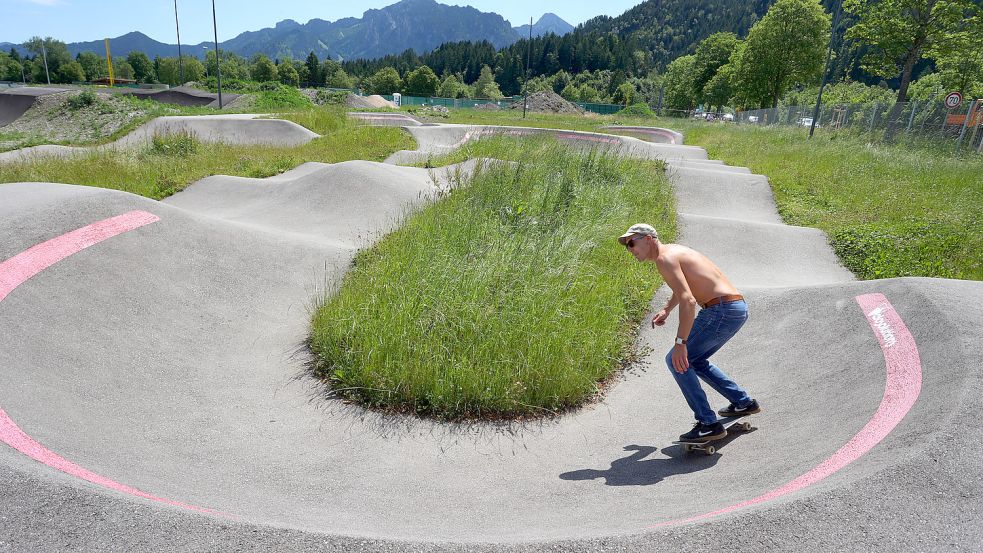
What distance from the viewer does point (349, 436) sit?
456 cm

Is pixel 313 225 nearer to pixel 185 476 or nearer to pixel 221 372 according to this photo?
→ pixel 221 372

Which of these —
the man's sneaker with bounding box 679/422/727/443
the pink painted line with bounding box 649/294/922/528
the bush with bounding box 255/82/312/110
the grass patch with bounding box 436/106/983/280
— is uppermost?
the bush with bounding box 255/82/312/110

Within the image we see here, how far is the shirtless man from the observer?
400 cm

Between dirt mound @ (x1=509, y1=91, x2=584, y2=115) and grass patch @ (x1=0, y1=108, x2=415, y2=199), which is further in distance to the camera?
dirt mound @ (x1=509, y1=91, x2=584, y2=115)

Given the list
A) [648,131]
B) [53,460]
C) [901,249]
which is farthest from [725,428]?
[648,131]

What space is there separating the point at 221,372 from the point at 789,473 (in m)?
5.17

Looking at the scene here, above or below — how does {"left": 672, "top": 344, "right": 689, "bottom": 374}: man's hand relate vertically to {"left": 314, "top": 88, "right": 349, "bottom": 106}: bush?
below

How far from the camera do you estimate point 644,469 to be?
419 cm

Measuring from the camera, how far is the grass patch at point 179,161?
40.4ft

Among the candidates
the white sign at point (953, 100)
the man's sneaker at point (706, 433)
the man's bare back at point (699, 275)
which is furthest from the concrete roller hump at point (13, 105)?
the white sign at point (953, 100)

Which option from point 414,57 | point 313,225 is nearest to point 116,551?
point 313,225

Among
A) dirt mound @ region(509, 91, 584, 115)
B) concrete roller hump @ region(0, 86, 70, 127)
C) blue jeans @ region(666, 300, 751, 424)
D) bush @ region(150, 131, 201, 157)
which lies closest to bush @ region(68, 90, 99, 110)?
concrete roller hump @ region(0, 86, 70, 127)

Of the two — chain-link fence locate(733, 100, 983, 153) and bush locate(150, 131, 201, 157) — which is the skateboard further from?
chain-link fence locate(733, 100, 983, 153)

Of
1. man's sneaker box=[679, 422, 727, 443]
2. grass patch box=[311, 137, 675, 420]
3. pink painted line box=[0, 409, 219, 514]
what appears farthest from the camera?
grass patch box=[311, 137, 675, 420]
